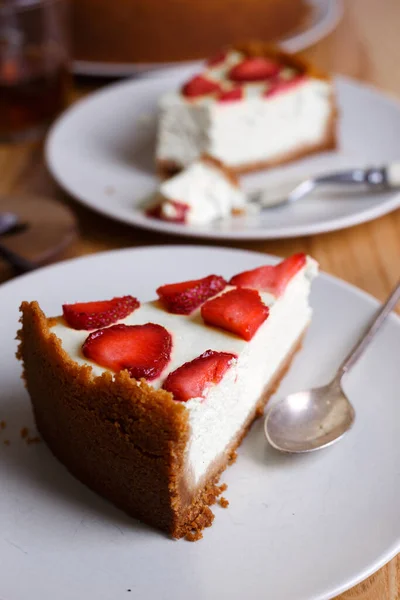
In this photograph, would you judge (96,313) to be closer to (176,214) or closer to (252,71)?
(176,214)

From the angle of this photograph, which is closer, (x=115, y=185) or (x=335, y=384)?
(x=335, y=384)

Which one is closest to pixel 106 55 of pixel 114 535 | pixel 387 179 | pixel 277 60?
pixel 277 60

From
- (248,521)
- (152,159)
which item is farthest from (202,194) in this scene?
(248,521)

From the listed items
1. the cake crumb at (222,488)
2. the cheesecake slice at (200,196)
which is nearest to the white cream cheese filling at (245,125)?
the cheesecake slice at (200,196)

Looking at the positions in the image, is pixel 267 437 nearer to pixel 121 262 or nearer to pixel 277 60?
pixel 121 262

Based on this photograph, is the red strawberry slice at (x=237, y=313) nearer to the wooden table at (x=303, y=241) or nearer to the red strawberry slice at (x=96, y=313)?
the red strawberry slice at (x=96, y=313)

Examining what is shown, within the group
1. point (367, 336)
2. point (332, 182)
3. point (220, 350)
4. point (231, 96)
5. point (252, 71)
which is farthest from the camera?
point (252, 71)

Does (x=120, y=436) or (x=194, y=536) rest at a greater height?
(x=120, y=436)
